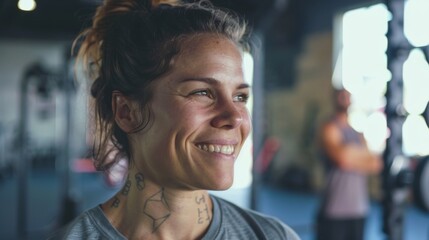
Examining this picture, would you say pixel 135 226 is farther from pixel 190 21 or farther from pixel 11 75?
pixel 11 75

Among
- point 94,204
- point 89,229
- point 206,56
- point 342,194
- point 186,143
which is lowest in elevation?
point 94,204

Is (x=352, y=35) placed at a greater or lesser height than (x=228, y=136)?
greater

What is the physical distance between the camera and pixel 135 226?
740mm

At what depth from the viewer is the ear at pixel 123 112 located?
745mm

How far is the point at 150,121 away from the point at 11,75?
864 cm

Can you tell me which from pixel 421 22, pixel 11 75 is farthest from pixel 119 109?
pixel 11 75

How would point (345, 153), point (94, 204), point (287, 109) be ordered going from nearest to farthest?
1. point (345, 153)
2. point (94, 204)
3. point (287, 109)

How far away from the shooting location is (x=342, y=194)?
8.09 ft

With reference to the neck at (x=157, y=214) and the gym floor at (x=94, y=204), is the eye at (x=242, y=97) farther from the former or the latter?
the gym floor at (x=94, y=204)

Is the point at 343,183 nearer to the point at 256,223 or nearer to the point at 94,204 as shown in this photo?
the point at 256,223

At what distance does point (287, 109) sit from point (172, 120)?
20.6ft

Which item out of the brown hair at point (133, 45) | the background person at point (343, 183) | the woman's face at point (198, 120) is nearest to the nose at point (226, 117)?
the woman's face at point (198, 120)

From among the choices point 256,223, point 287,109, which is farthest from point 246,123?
point 287,109

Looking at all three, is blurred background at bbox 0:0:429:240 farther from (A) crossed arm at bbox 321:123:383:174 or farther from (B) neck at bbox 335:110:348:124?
(B) neck at bbox 335:110:348:124
